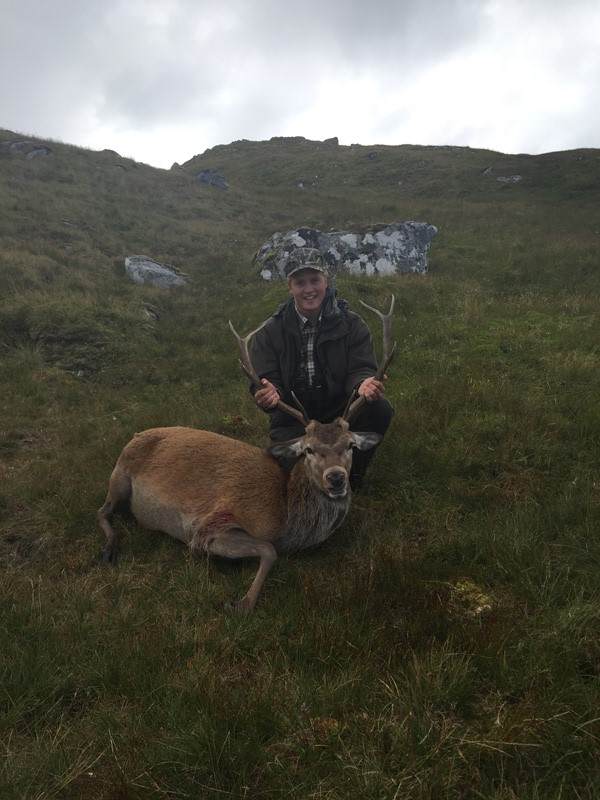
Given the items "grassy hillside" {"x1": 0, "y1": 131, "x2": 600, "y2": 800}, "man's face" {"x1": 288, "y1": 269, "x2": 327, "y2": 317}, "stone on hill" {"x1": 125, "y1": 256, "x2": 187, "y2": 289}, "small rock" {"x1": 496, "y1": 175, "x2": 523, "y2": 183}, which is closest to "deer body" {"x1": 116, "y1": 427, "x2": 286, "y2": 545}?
"grassy hillside" {"x1": 0, "y1": 131, "x2": 600, "y2": 800}

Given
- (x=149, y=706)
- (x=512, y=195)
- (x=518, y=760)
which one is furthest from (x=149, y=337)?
(x=512, y=195)

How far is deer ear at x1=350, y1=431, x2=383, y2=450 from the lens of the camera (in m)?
5.11

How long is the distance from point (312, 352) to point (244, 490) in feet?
6.04

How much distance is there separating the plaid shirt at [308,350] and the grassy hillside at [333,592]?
4.13 feet

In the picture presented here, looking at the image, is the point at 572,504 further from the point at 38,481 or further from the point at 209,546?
the point at 38,481

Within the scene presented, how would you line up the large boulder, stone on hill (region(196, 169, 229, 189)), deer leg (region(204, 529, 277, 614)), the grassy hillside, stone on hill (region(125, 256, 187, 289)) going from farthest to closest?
stone on hill (region(196, 169, 229, 189)) → the large boulder → stone on hill (region(125, 256, 187, 289)) → deer leg (region(204, 529, 277, 614)) → the grassy hillside

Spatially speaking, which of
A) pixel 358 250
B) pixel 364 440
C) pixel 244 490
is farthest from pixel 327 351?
pixel 358 250

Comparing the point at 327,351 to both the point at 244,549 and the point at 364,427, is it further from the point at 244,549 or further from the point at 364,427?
the point at 244,549

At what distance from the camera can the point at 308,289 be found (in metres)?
6.01

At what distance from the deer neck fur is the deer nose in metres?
0.33

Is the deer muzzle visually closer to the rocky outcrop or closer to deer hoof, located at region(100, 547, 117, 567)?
deer hoof, located at region(100, 547, 117, 567)

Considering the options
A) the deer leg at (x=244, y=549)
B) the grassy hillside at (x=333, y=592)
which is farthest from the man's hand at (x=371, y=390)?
the deer leg at (x=244, y=549)

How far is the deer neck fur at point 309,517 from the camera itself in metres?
4.84

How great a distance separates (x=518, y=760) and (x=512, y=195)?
35.3 meters
